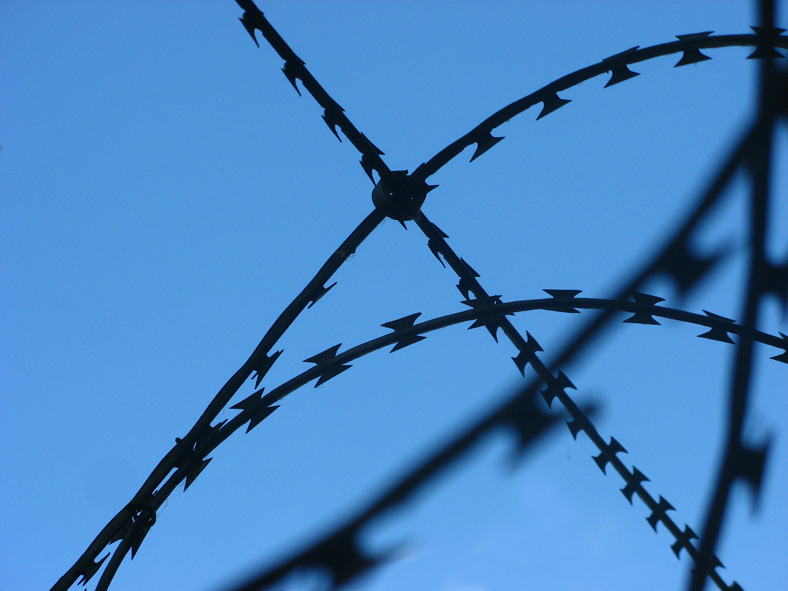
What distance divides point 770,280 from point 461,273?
2362mm

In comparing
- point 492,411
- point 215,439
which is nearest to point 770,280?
point 492,411

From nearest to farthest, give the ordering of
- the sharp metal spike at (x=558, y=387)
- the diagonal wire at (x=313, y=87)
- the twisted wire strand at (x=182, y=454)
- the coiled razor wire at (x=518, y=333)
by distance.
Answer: the coiled razor wire at (x=518, y=333), the twisted wire strand at (x=182, y=454), the diagonal wire at (x=313, y=87), the sharp metal spike at (x=558, y=387)

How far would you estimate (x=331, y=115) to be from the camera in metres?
4.53

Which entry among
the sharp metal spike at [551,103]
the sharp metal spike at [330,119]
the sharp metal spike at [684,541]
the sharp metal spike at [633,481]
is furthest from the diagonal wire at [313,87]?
the sharp metal spike at [684,541]

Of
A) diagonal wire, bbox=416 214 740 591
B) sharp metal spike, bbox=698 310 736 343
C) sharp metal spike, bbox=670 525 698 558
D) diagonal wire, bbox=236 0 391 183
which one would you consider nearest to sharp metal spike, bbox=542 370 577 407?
diagonal wire, bbox=416 214 740 591

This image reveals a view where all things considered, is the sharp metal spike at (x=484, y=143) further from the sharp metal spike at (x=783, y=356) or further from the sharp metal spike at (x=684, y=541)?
the sharp metal spike at (x=684, y=541)

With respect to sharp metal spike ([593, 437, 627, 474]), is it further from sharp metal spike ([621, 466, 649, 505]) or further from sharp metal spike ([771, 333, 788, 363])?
sharp metal spike ([771, 333, 788, 363])

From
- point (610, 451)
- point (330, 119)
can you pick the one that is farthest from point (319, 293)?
point (610, 451)

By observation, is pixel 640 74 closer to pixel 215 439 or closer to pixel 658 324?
pixel 658 324

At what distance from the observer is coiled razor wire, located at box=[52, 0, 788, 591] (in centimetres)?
251

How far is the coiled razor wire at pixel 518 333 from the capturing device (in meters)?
2.51

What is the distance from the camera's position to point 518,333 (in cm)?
520

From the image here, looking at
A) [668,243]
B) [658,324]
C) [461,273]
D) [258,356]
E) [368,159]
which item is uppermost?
[368,159]

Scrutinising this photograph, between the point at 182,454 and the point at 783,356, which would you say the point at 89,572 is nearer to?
the point at 182,454
